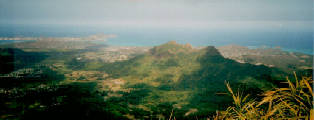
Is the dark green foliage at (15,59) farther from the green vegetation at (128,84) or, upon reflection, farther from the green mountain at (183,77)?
the green mountain at (183,77)

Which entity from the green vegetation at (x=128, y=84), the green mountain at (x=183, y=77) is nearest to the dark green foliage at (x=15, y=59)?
the green vegetation at (x=128, y=84)

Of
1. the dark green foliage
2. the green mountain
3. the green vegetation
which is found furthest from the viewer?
the dark green foliage

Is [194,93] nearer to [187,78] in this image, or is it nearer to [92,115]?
[187,78]

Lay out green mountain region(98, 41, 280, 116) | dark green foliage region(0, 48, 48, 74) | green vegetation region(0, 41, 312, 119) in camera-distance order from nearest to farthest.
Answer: green vegetation region(0, 41, 312, 119)
green mountain region(98, 41, 280, 116)
dark green foliage region(0, 48, 48, 74)

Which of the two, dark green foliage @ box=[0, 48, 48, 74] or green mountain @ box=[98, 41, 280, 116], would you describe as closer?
green mountain @ box=[98, 41, 280, 116]

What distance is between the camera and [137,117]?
211 ft

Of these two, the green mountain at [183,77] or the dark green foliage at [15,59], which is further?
the dark green foliage at [15,59]

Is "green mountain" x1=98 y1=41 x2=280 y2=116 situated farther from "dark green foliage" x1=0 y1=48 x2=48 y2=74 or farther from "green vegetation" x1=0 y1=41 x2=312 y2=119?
"dark green foliage" x1=0 y1=48 x2=48 y2=74

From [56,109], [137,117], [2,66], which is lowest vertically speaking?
[137,117]

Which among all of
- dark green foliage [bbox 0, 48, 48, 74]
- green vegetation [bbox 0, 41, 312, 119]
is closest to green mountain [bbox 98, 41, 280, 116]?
green vegetation [bbox 0, 41, 312, 119]

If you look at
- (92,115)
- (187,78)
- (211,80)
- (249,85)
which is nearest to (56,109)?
(92,115)

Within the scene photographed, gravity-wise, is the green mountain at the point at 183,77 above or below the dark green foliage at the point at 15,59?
below

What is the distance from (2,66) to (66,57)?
163ft

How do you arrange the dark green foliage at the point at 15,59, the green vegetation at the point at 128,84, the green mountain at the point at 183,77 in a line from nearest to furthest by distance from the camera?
the green vegetation at the point at 128,84
the green mountain at the point at 183,77
the dark green foliage at the point at 15,59
